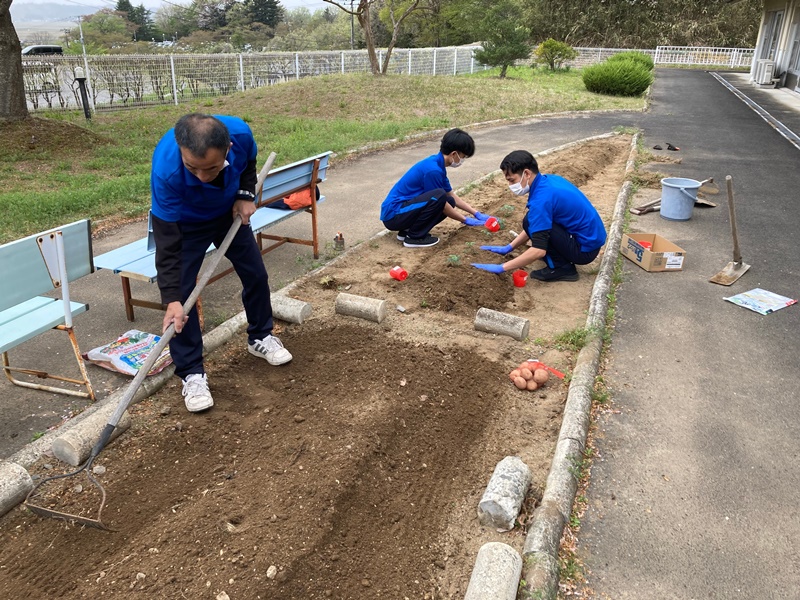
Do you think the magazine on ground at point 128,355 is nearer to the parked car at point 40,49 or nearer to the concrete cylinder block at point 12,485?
the concrete cylinder block at point 12,485

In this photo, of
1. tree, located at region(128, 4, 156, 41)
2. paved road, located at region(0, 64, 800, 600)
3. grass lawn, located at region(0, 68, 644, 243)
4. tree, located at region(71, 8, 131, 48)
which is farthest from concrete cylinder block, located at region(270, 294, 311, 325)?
tree, located at region(128, 4, 156, 41)

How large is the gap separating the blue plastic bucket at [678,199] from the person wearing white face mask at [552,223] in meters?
2.38

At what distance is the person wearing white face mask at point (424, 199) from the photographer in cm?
582

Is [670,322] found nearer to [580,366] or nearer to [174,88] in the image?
[580,366]

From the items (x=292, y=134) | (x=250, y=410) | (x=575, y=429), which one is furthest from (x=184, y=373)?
(x=292, y=134)

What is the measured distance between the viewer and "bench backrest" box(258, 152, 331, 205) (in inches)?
203

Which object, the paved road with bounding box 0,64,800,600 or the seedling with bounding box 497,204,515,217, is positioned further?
the seedling with bounding box 497,204,515,217

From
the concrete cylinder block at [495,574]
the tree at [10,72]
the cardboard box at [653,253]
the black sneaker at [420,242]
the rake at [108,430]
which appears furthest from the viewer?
the tree at [10,72]

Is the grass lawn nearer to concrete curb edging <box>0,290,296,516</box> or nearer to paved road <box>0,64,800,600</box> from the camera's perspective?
paved road <box>0,64,800,600</box>

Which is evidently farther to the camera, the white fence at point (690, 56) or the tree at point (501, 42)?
the white fence at point (690, 56)

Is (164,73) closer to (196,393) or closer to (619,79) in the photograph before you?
(619,79)

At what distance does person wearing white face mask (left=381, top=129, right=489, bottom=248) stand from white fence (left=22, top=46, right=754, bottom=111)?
1340 centimetres

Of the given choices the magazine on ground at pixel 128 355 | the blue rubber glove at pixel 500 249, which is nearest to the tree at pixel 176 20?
the blue rubber glove at pixel 500 249

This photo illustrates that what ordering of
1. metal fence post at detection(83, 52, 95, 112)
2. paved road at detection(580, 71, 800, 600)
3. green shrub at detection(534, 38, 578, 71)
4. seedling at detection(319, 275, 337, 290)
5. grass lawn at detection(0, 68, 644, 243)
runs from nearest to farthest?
paved road at detection(580, 71, 800, 600), seedling at detection(319, 275, 337, 290), grass lawn at detection(0, 68, 644, 243), metal fence post at detection(83, 52, 95, 112), green shrub at detection(534, 38, 578, 71)
